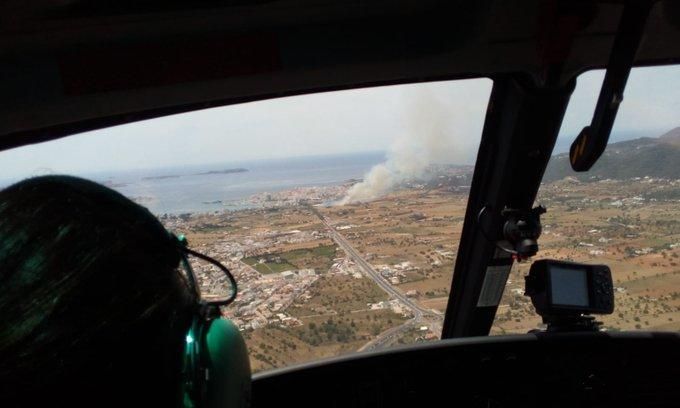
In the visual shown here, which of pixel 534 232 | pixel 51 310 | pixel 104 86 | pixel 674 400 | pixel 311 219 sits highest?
pixel 104 86

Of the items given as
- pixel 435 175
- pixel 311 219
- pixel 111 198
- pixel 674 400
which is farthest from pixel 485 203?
pixel 111 198

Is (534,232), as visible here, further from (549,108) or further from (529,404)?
(529,404)

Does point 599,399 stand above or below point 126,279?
below

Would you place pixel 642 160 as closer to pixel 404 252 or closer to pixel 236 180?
pixel 404 252

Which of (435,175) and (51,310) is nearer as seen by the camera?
(51,310)

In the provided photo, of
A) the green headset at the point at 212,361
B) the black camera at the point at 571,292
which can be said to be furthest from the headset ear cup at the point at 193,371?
the black camera at the point at 571,292

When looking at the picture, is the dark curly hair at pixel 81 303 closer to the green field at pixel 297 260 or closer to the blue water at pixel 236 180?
the blue water at pixel 236 180

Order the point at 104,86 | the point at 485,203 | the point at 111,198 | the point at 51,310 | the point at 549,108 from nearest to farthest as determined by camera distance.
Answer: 1. the point at 51,310
2. the point at 111,198
3. the point at 104,86
4. the point at 549,108
5. the point at 485,203

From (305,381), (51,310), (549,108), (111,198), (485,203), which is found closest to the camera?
(51,310)
